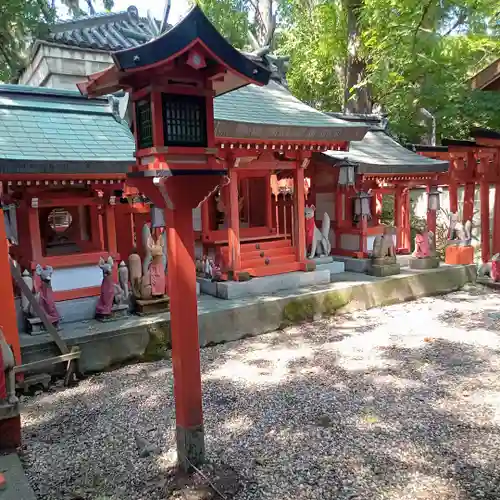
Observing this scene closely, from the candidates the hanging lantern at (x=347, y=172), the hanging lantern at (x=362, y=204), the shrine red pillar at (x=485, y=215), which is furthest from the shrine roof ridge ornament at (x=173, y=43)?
the shrine red pillar at (x=485, y=215)

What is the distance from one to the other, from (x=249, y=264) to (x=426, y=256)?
4.55 metres

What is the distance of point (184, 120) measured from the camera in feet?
13.0

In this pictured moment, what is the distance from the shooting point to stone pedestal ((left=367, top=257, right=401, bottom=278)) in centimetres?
1052

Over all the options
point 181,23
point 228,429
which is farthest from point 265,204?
point 181,23

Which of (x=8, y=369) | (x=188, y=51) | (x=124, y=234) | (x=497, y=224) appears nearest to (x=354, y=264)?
(x=497, y=224)

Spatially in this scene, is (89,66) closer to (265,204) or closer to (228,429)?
(265,204)

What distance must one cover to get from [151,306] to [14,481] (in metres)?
4.20

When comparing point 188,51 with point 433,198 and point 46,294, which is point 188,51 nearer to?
Result: point 46,294

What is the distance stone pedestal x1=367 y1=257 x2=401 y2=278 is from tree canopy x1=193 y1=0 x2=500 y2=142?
18.7 ft

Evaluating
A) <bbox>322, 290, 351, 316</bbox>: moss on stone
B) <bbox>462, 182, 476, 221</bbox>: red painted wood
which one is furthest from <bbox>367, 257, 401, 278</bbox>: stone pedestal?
<bbox>462, 182, 476, 221</bbox>: red painted wood

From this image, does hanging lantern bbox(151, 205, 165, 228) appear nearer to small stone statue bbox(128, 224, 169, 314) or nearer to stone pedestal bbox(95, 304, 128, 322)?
small stone statue bbox(128, 224, 169, 314)

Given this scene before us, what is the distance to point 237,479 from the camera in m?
4.03

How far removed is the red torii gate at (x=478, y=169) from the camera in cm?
1120

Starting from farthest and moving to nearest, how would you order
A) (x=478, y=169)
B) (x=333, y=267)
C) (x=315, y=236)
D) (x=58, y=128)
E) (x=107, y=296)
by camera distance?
(x=478, y=169)
(x=333, y=267)
(x=315, y=236)
(x=58, y=128)
(x=107, y=296)
